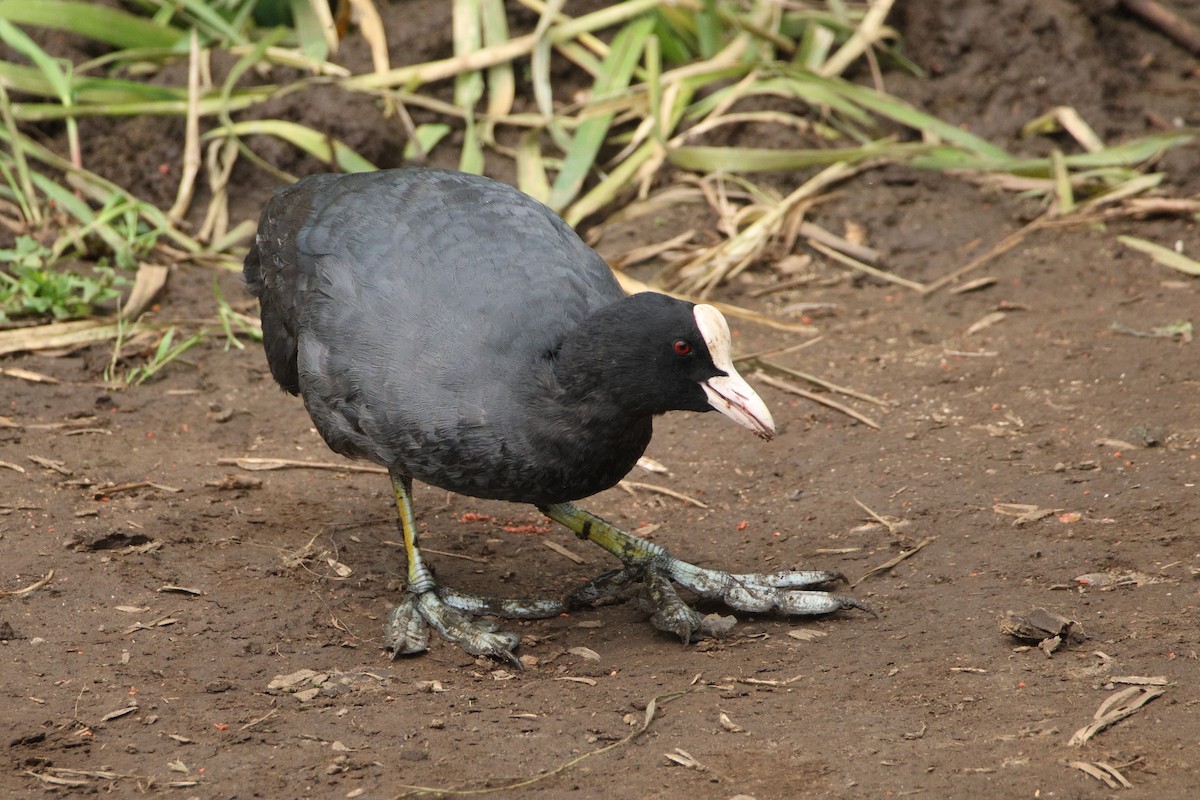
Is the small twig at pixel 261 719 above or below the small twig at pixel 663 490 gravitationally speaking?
above

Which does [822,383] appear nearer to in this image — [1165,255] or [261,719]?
[1165,255]

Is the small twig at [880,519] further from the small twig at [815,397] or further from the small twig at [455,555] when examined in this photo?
the small twig at [455,555]

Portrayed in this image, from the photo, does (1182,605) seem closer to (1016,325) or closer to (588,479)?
(588,479)

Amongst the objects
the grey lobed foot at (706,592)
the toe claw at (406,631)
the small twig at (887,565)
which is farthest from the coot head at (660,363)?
the toe claw at (406,631)

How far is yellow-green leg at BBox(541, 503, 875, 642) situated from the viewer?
156 inches

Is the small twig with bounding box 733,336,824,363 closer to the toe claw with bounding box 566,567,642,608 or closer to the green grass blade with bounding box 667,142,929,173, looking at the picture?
the green grass blade with bounding box 667,142,929,173

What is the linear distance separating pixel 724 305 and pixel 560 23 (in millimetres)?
2299

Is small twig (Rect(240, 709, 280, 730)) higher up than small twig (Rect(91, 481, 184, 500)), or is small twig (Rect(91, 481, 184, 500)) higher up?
small twig (Rect(240, 709, 280, 730))

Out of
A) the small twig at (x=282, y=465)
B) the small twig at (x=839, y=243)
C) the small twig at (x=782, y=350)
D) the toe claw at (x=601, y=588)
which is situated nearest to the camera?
the toe claw at (x=601, y=588)

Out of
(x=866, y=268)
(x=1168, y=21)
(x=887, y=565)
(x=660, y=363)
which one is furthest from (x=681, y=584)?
(x=1168, y=21)

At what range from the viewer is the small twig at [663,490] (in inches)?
190

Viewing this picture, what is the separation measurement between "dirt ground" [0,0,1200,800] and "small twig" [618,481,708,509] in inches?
1.3

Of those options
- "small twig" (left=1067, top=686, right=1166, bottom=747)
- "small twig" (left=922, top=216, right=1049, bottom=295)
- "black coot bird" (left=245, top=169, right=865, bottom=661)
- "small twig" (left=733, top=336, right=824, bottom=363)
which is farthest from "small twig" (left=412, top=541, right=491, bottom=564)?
"small twig" (left=922, top=216, right=1049, bottom=295)

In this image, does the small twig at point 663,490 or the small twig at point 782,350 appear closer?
the small twig at point 663,490
